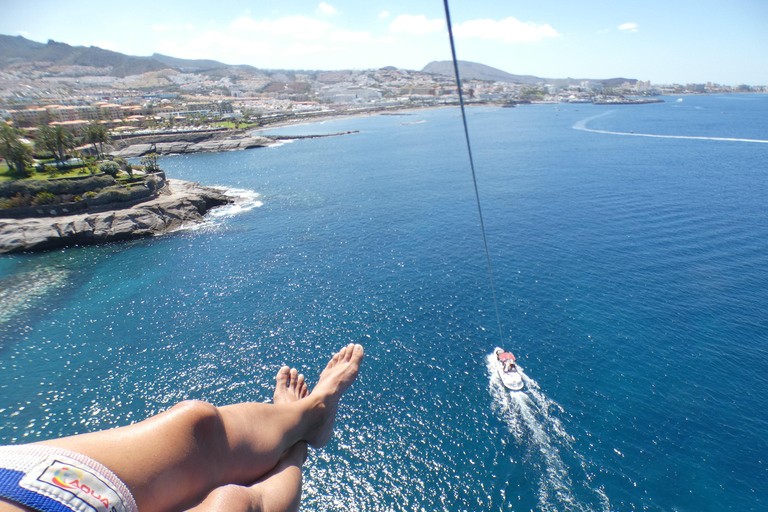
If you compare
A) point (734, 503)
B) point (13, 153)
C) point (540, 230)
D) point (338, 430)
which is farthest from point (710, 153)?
point (13, 153)

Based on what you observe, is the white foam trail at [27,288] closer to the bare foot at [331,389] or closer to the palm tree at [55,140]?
the palm tree at [55,140]

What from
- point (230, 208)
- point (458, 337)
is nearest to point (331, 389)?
point (458, 337)

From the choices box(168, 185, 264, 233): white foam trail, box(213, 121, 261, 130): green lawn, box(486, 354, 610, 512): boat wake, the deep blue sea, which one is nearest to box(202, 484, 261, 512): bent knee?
the deep blue sea

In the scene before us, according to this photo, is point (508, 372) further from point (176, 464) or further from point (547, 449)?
point (176, 464)

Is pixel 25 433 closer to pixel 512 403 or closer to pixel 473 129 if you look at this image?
pixel 512 403

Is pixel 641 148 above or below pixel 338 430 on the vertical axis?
above

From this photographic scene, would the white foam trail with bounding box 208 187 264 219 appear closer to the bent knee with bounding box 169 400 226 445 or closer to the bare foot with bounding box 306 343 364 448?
the bare foot with bounding box 306 343 364 448
